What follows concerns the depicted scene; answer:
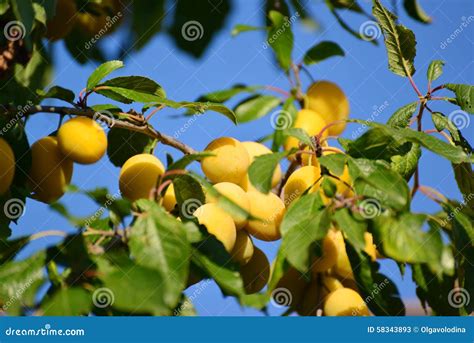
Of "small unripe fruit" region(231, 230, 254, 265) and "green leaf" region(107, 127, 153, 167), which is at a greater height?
"small unripe fruit" region(231, 230, 254, 265)

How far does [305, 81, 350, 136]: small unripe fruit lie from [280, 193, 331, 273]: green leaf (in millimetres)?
498

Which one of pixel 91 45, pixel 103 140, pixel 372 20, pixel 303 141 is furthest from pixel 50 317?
pixel 372 20

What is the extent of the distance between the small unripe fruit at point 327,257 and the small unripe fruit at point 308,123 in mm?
279

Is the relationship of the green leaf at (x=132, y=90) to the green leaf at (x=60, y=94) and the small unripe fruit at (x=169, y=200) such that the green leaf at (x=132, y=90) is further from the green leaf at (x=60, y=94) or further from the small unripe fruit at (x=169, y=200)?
the small unripe fruit at (x=169, y=200)

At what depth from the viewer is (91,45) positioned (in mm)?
1563

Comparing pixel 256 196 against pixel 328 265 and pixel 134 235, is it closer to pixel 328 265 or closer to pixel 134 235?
pixel 328 265

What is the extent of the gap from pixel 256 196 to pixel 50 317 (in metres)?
0.47

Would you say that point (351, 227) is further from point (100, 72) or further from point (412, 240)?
point (100, 72)

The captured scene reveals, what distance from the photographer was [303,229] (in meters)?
1.06

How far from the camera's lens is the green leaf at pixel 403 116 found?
137 cm

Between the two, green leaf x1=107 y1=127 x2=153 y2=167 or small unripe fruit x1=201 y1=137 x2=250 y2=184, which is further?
green leaf x1=107 y1=127 x2=153 y2=167

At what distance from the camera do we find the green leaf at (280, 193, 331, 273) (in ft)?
3.42

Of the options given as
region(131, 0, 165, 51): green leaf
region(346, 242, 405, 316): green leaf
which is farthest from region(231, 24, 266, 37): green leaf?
region(346, 242, 405, 316): green leaf

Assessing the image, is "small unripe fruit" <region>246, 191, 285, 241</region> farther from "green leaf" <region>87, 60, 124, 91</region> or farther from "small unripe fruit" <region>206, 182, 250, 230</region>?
"green leaf" <region>87, 60, 124, 91</region>
